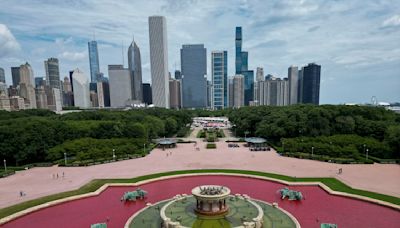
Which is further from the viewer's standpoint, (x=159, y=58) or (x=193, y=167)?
(x=159, y=58)

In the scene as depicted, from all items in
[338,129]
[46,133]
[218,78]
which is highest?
[218,78]

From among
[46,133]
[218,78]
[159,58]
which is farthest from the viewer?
[218,78]

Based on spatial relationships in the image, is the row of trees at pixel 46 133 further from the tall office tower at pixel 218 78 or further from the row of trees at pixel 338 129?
the tall office tower at pixel 218 78

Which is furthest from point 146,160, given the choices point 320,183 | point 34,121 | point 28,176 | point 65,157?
point 320,183

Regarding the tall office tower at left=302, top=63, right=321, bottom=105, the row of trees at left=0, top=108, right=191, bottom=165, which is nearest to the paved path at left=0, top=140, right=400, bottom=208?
the row of trees at left=0, top=108, right=191, bottom=165

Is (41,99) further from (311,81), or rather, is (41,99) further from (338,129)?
(311,81)

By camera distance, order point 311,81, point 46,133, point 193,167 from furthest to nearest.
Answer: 1. point 311,81
2. point 46,133
3. point 193,167

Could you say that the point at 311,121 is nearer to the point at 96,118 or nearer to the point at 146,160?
the point at 146,160

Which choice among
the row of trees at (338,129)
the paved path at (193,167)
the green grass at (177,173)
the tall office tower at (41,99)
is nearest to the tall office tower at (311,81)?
the row of trees at (338,129)

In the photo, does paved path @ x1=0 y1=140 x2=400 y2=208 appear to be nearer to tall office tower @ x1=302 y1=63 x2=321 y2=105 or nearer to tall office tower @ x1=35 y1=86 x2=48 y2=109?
tall office tower @ x1=35 y1=86 x2=48 y2=109

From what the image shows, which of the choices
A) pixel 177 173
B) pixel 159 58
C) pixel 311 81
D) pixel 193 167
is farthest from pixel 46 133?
pixel 311 81
